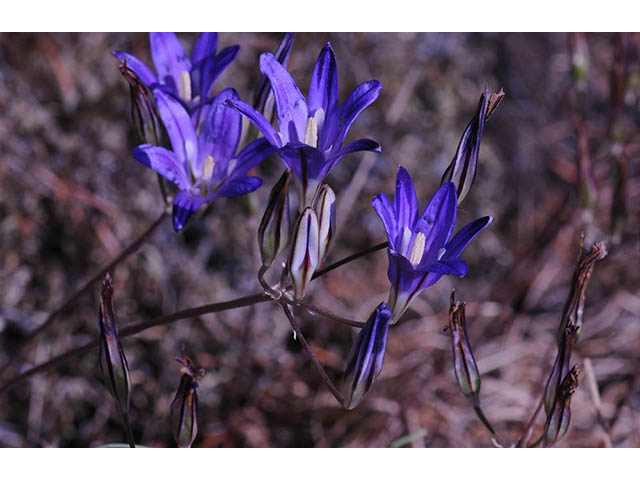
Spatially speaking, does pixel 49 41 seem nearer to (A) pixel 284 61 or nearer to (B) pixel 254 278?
(B) pixel 254 278

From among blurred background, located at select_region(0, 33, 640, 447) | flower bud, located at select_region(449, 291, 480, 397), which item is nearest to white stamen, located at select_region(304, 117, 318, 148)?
flower bud, located at select_region(449, 291, 480, 397)

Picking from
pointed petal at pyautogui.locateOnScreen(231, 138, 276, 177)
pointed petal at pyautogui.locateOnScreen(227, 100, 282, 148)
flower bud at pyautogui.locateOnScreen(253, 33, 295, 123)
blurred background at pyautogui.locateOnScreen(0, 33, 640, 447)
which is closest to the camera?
pointed petal at pyautogui.locateOnScreen(227, 100, 282, 148)

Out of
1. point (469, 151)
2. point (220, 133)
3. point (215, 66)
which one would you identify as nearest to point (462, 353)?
point (469, 151)

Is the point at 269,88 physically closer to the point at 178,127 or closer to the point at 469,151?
the point at 178,127

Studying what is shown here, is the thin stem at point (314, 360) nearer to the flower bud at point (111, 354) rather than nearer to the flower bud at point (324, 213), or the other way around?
the flower bud at point (324, 213)

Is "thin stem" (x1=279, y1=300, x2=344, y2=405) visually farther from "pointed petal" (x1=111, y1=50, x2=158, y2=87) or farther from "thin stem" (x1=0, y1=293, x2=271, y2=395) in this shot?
"pointed petal" (x1=111, y1=50, x2=158, y2=87)
